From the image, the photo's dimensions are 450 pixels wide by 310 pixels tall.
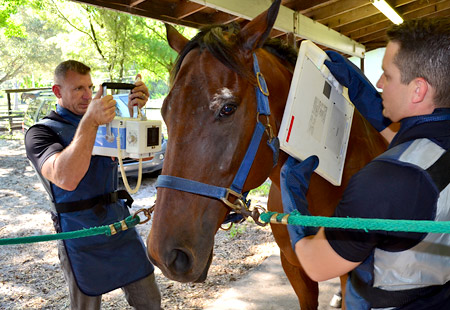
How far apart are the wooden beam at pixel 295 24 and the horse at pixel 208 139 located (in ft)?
8.70

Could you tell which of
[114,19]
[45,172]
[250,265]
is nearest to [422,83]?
[45,172]

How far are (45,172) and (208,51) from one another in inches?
51.2

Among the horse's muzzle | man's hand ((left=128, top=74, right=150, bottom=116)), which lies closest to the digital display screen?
man's hand ((left=128, top=74, right=150, bottom=116))

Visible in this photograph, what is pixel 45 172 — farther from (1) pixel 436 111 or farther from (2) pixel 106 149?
(1) pixel 436 111

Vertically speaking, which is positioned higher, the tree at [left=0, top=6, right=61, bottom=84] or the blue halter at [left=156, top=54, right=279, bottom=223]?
the tree at [left=0, top=6, right=61, bottom=84]

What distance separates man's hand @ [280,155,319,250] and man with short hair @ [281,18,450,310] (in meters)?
0.26

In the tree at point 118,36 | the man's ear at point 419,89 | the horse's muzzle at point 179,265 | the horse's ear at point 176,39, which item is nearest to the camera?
the man's ear at point 419,89

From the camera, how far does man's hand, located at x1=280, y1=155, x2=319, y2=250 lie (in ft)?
5.12

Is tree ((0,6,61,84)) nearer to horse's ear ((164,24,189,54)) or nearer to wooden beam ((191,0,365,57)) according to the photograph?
wooden beam ((191,0,365,57))

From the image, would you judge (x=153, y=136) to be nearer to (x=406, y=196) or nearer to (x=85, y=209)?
(x=85, y=209)

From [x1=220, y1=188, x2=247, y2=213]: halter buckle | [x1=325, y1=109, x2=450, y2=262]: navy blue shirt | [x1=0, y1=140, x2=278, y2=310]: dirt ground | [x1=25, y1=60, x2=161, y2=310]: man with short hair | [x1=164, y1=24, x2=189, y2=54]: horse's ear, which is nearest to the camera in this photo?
[x1=325, y1=109, x2=450, y2=262]: navy blue shirt

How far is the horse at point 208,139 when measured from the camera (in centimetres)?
143

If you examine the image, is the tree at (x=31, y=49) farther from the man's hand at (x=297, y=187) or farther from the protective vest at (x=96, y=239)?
the man's hand at (x=297, y=187)

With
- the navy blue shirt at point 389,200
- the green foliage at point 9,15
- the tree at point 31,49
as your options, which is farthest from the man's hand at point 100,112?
the tree at point 31,49
